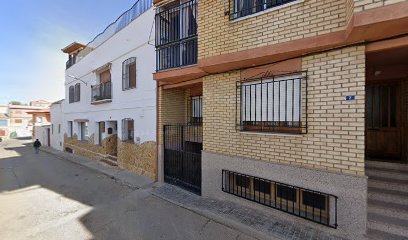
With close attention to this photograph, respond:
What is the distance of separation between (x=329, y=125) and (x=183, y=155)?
4.21 metres

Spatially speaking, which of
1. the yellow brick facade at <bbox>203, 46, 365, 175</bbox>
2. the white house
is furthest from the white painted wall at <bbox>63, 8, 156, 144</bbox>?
the yellow brick facade at <bbox>203, 46, 365, 175</bbox>

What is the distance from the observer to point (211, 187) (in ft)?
16.8

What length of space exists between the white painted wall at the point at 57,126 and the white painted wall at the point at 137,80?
18.6 ft

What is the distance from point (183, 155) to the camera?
616 cm

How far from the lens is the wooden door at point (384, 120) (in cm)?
474

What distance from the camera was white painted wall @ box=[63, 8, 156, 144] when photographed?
7.20 metres

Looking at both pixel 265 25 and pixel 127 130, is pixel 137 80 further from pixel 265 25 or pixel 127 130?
pixel 265 25

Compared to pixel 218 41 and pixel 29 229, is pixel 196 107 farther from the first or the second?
pixel 29 229

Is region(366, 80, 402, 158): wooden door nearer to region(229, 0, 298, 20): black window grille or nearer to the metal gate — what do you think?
region(229, 0, 298, 20): black window grille

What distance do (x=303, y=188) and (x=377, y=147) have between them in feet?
10.2

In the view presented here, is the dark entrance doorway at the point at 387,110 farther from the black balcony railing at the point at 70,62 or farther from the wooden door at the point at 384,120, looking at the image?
the black balcony railing at the point at 70,62

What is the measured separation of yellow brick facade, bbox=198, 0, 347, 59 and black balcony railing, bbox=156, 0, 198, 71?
33.0 inches

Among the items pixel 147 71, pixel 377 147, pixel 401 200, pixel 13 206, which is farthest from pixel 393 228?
pixel 13 206

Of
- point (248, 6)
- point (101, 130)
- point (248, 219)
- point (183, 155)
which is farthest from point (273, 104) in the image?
point (101, 130)
